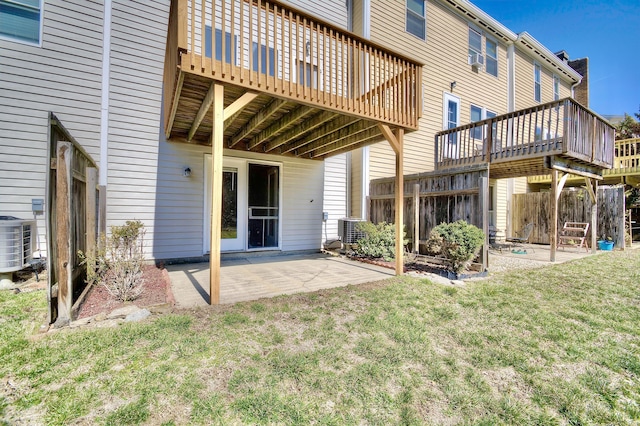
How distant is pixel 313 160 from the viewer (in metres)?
7.95

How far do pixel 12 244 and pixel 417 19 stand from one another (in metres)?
11.2

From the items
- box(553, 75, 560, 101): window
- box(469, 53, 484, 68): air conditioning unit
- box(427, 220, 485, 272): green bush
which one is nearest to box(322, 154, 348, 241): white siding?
box(427, 220, 485, 272): green bush

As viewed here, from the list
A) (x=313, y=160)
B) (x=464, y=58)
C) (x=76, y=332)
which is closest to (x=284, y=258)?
(x=313, y=160)

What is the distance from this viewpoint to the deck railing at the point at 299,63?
347 centimetres

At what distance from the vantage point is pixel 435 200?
6.99 m

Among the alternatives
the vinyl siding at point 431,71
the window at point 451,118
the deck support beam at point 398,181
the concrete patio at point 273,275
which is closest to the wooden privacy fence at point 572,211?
the concrete patio at point 273,275

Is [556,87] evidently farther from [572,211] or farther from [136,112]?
[136,112]

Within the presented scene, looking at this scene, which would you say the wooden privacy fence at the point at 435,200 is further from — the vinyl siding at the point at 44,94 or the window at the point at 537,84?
the window at the point at 537,84

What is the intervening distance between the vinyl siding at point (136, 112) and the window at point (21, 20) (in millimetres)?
1085

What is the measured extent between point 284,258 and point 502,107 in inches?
427

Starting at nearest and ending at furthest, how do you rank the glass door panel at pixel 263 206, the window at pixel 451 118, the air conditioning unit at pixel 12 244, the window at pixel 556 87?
1. the air conditioning unit at pixel 12 244
2. the glass door panel at pixel 263 206
3. the window at pixel 451 118
4. the window at pixel 556 87

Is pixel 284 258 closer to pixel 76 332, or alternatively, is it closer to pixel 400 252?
pixel 400 252

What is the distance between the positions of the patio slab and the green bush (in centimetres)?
105

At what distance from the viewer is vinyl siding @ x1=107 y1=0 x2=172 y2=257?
5711 millimetres
